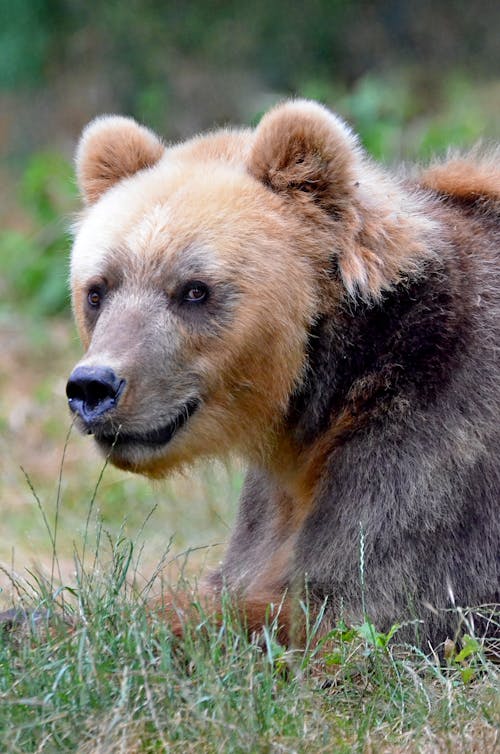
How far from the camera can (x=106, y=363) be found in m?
4.11

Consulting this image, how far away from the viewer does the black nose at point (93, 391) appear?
160 inches

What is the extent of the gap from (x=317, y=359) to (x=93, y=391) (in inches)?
34.0

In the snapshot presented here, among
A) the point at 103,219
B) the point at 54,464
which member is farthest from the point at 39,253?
A: the point at 103,219

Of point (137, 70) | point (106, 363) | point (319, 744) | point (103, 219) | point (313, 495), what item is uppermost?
point (137, 70)

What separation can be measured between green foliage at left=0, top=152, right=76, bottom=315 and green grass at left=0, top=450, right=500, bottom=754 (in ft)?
23.4

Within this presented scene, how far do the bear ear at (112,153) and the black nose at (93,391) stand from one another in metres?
1.16

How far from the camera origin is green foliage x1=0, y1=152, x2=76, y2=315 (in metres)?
11.1

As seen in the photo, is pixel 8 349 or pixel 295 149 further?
pixel 8 349

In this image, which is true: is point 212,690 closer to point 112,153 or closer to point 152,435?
point 152,435

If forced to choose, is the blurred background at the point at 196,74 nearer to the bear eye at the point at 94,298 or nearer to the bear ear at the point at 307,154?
→ the bear eye at the point at 94,298

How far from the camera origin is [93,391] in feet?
13.5

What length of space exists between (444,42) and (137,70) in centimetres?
396

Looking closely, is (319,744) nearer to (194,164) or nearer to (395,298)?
(395,298)

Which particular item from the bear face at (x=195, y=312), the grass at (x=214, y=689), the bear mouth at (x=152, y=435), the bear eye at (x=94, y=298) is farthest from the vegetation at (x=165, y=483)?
the bear eye at (x=94, y=298)
